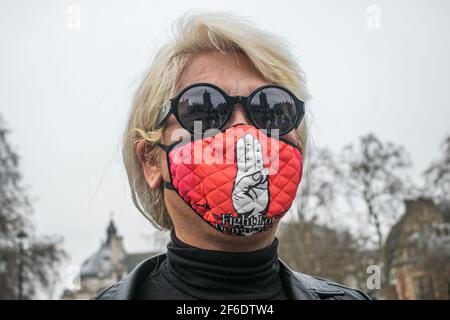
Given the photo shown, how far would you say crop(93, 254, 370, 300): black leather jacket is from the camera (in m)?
1.98

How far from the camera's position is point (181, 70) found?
2.12 metres

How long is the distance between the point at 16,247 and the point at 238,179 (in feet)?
60.5

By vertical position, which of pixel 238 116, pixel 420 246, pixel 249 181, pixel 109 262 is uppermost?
pixel 238 116

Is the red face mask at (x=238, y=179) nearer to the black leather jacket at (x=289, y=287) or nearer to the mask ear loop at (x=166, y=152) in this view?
the mask ear loop at (x=166, y=152)

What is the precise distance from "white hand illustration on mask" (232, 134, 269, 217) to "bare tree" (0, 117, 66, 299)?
54.5ft

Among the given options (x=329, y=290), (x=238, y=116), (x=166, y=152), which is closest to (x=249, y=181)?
(x=238, y=116)

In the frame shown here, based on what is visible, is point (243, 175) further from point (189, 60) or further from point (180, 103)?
point (189, 60)

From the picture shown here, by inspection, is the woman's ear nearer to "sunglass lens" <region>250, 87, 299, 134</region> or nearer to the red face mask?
the red face mask

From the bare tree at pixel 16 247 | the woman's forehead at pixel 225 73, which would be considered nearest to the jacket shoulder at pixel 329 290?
the woman's forehead at pixel 225 73

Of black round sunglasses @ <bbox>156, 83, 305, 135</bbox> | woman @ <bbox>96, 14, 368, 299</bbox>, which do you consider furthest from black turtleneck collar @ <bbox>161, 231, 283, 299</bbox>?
black round sunglasses @ <bbox>156, 83, 305, 135</bbox>

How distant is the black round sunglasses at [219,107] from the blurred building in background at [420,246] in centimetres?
1731

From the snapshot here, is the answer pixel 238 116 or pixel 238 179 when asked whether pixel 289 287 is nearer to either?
pixel 238 179
